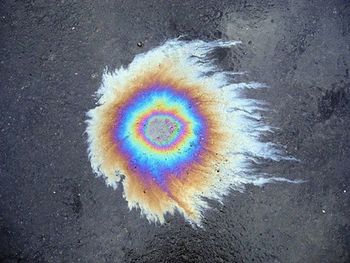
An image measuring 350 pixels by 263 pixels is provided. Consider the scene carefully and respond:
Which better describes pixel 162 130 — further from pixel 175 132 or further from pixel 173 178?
pixel 173 178

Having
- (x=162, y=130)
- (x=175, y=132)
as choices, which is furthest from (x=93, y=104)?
(x=175, y=132)

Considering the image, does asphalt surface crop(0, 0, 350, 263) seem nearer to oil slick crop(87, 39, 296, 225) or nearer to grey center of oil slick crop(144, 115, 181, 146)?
oil slick crop(87, 39, 296, 225)

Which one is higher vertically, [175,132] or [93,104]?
[93,104]

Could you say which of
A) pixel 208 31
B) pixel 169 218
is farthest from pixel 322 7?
pixel 169 218

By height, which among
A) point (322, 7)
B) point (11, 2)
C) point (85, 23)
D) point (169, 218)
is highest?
point (11, 2)

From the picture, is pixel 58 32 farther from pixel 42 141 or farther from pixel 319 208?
pixel 319 208

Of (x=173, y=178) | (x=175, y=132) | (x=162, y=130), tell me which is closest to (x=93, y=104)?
(x=162, y=130)

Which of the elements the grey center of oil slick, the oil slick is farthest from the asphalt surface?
the grey center of oil slick

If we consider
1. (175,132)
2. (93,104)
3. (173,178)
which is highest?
(93,104)

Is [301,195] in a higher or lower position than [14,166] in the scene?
lower
